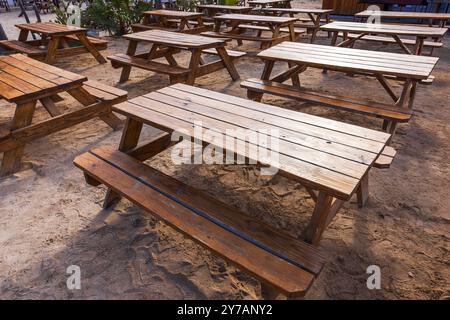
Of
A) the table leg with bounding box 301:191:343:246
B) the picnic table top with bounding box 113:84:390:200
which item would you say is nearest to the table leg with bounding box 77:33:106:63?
the picnic table top with bounding box 113:84:390:200

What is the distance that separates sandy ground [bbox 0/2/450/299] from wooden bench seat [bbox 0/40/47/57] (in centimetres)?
312

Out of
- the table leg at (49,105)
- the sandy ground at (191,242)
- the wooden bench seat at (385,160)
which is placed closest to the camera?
the sandy ground at (191,242)

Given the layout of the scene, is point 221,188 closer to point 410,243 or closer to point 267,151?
point 267,151

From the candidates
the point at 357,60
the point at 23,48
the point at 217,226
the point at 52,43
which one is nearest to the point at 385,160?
the point at 217,226

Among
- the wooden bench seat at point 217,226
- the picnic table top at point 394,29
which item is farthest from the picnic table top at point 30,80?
the picnic table top at point 394,29

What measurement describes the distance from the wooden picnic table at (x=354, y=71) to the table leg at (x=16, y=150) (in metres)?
2.29

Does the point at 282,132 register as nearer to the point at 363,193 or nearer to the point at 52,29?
the point at 363,193

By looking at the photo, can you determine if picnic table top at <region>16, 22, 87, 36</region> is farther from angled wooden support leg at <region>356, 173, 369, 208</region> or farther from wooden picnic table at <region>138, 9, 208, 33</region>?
angled wooden support leg at <region>356, 173, 369, 208</region>

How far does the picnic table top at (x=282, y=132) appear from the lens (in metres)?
1.41

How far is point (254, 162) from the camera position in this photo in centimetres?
154

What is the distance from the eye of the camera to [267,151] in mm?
1576

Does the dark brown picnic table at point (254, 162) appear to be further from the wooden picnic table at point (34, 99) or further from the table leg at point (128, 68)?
the table leg at point (128, 68)

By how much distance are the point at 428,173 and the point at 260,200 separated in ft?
5.45

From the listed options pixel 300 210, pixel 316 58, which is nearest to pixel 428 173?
pixel 300 210
